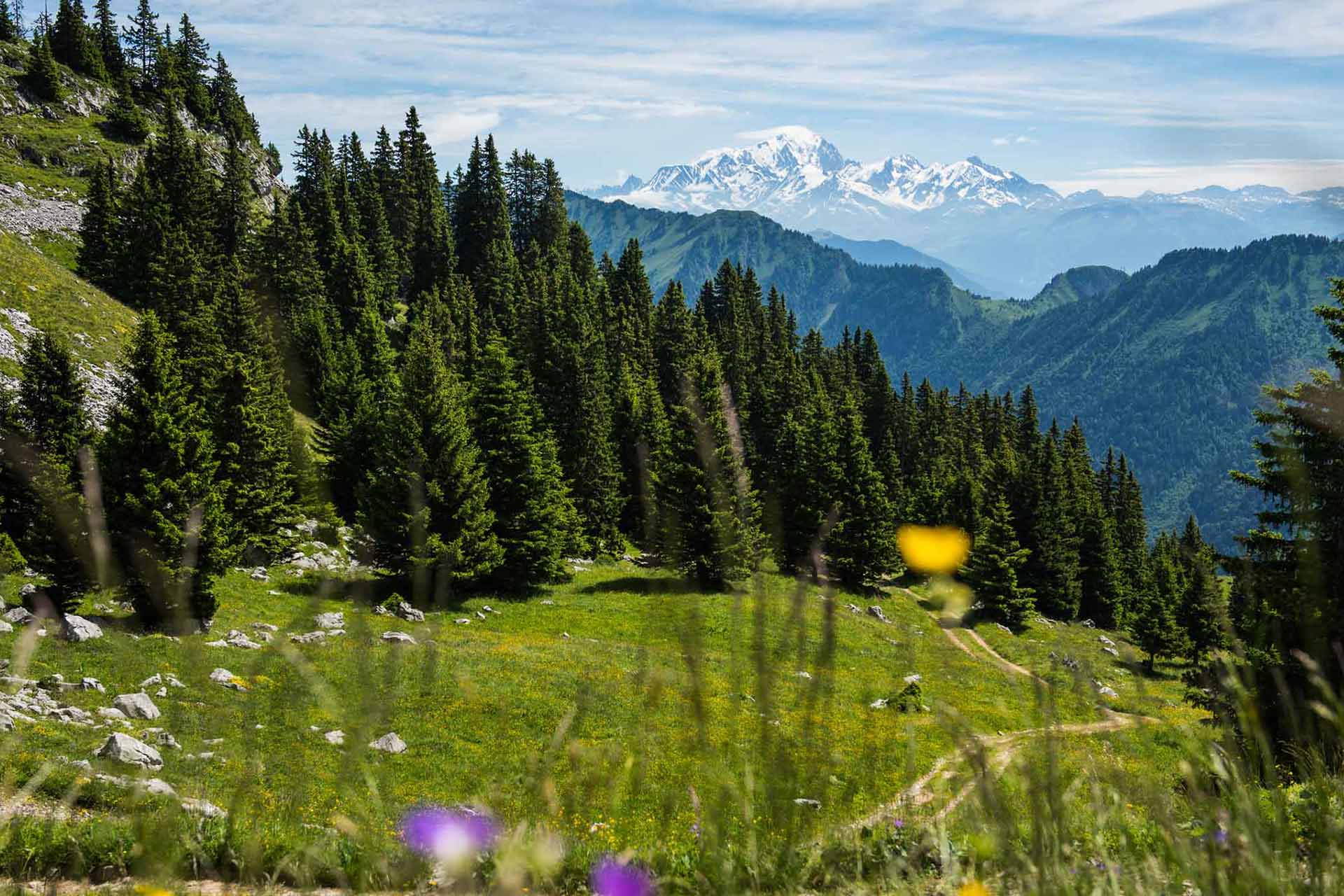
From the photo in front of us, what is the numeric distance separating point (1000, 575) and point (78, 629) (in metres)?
54.5

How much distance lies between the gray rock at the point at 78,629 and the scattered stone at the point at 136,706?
480cm

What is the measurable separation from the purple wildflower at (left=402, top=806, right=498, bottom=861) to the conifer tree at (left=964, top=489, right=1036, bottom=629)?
59.0 meters

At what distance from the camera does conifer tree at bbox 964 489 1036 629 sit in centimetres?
5800

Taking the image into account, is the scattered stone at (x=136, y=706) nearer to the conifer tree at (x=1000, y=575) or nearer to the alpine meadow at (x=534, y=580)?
the alpine meadow at (x=534, y=580)

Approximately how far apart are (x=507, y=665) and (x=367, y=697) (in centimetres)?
2409

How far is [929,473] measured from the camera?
8438cm

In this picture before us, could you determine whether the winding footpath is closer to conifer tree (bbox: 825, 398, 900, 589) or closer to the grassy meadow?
the grassy meadow

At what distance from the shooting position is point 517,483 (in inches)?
1649

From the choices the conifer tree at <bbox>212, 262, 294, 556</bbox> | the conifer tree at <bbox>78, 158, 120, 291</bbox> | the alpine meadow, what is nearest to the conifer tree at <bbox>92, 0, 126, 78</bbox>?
the alpine meadow

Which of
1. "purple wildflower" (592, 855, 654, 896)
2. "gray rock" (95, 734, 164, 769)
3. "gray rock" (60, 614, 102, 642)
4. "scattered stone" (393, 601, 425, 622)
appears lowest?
"scattered stone" (393, 601, 425, 622)

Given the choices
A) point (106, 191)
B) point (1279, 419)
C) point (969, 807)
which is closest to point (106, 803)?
point (969, 807)

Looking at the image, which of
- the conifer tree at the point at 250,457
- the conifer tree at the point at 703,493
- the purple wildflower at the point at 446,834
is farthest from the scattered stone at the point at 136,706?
the conifer tree at the point at 703,493

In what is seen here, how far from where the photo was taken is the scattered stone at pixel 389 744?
1655cm

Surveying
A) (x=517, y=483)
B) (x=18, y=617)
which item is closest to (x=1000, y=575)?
(x=517, y=483)
